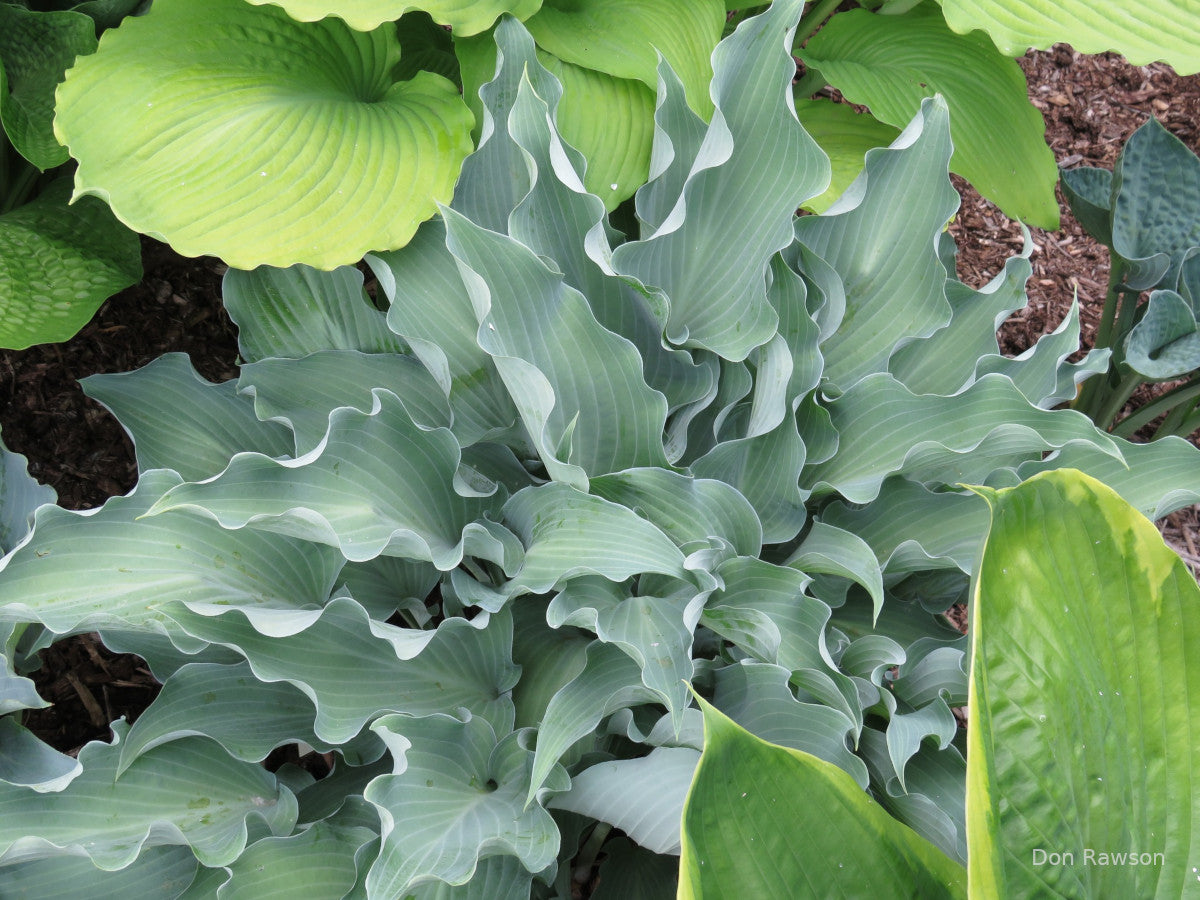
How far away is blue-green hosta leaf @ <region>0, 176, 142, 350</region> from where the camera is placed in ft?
3.77

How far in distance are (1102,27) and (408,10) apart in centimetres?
83

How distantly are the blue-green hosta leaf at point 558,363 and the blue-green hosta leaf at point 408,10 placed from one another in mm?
308

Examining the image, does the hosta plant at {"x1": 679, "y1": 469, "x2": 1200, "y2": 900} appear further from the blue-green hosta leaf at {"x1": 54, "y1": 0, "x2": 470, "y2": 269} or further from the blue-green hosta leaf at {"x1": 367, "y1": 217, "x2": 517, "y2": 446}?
the blue-green hosta leaf at {"x1": 54, "y1": 0, "x2": 470, "y2": 269}

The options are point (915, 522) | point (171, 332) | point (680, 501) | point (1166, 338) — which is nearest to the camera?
point (680, 501)

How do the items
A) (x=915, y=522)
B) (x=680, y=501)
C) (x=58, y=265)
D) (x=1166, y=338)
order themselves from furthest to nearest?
(x=1166, y=338) < (x=58, y=265) < (x=915, y=522) < (x=680, y=501)

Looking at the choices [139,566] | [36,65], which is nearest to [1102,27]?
[139,566]

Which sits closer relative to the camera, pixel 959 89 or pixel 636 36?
pixel 636 36

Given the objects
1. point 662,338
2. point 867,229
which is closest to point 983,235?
point 867,229

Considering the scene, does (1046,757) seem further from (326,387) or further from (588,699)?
(326,387)

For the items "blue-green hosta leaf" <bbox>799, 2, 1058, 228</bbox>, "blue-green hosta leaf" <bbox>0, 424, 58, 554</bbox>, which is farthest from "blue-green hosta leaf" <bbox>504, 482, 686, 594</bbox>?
"blue-green hosta leaf" <bbox>799, 2, 1058, 228</bbox>

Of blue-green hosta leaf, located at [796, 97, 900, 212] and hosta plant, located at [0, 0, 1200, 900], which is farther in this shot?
blue-green hosta leaf, located at [796, 97, 900, 212]

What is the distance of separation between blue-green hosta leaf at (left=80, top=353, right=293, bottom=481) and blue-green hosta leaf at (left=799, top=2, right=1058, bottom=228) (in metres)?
0.98

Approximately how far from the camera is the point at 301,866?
96cm

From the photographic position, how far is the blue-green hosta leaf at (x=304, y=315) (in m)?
Answer: 1.13
